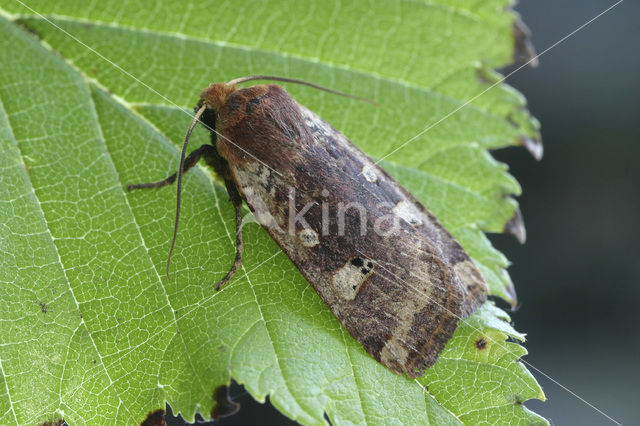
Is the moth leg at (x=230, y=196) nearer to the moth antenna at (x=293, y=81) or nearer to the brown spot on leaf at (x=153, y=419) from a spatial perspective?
the moth antenna at (x=293, y=81)

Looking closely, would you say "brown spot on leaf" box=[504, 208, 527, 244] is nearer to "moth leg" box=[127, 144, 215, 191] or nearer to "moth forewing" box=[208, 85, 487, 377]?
"moth forewing" box=[208, 85, 487, 377]

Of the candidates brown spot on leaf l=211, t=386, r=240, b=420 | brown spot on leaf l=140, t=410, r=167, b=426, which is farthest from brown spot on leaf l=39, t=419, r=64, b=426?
brown spot on leaf l=211, t=386, r=240, b=420

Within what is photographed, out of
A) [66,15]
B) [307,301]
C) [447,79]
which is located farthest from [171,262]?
[447,79]

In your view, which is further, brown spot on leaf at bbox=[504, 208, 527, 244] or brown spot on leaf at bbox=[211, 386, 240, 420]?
brown spot on leaf at bbox=[504, 208, 527, 244]

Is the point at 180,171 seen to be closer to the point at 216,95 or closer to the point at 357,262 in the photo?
the point at 216,95

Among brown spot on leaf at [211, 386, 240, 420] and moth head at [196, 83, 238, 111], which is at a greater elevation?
moth head at [196, 83, 238, 111]

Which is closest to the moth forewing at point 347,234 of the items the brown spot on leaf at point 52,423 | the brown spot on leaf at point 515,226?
the brown spot on leaf at point 515,226

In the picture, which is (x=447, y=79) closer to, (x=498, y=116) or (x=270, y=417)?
(x=498, y=116)

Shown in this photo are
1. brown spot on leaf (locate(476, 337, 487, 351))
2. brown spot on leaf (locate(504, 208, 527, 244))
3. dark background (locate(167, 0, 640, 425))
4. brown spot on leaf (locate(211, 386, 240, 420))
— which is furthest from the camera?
dark background (locate(167, 0, 640, 425))

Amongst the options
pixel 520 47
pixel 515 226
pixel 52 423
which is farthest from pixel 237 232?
pixel 520 47
